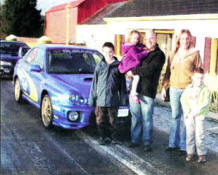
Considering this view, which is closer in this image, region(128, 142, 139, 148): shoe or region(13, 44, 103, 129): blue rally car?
region(128, 142, 139, 148): shoe

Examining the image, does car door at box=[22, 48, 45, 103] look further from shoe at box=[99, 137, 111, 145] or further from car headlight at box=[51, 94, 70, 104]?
shoe at box=[99, 137, 111, 145]

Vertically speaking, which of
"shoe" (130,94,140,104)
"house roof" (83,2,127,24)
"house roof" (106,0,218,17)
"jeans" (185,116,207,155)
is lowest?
"jeans" (185,116,207,155)

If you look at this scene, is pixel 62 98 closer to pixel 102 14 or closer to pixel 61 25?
pixel 61 25

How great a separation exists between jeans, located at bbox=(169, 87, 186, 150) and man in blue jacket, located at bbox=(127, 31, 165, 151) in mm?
302

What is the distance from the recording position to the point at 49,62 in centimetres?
811

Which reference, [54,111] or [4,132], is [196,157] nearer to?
[54,111]

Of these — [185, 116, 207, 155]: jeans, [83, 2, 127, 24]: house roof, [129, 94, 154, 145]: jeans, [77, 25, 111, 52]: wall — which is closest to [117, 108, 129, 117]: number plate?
[129, 94, 154, 145]: jeans

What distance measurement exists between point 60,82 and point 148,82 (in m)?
2.00

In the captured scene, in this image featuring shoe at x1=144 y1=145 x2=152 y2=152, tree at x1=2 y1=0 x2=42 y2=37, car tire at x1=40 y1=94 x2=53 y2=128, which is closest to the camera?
shoe at x1=144 y1=145 x2=152 y2=152

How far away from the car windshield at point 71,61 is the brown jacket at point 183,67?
2.55m

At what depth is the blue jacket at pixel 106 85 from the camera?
20.6 ft

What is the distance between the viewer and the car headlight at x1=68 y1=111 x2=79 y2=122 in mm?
6789

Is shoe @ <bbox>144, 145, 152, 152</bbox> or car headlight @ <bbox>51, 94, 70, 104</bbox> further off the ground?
car headlight @ <bbox>51, 94, 70, 104</bbox>

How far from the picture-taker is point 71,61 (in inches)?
323
